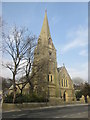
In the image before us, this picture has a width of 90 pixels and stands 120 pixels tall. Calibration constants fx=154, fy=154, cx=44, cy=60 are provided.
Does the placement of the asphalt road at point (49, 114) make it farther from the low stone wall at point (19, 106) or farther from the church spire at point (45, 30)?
the church spire at point (45, 30)

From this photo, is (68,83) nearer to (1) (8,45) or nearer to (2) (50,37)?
(2) (50,37)

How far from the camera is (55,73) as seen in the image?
54.1 m

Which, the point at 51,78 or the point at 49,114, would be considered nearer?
the point at 49,114

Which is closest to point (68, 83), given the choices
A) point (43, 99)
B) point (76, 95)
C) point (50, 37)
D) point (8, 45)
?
point (76, 95)

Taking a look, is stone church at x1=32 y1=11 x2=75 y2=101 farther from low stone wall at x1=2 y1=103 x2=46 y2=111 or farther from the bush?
low stone wall at x1=2 y1=103 x2=46 y2=111

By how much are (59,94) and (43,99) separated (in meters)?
18.3

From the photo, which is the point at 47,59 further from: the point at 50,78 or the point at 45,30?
the point at 45,30

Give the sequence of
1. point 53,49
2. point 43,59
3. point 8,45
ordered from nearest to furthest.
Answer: point 8,45 < point 43,59 < point 53,49

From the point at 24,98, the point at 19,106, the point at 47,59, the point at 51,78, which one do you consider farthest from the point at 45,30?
the point at 19,106

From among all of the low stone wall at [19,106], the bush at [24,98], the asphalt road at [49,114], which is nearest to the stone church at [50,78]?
the bush at [24,98]

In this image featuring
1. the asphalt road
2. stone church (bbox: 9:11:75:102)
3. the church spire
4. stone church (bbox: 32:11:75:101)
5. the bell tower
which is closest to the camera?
the asphalt road

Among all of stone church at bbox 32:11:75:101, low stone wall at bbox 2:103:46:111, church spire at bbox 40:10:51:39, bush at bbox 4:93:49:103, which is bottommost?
low stone wall at bbox 2:103:46:111

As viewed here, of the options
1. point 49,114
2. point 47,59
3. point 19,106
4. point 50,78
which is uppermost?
point 47,59

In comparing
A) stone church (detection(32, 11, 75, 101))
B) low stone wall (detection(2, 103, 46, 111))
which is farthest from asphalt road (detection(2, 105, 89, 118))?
stone church (detection(32, 11, 75, 101))
